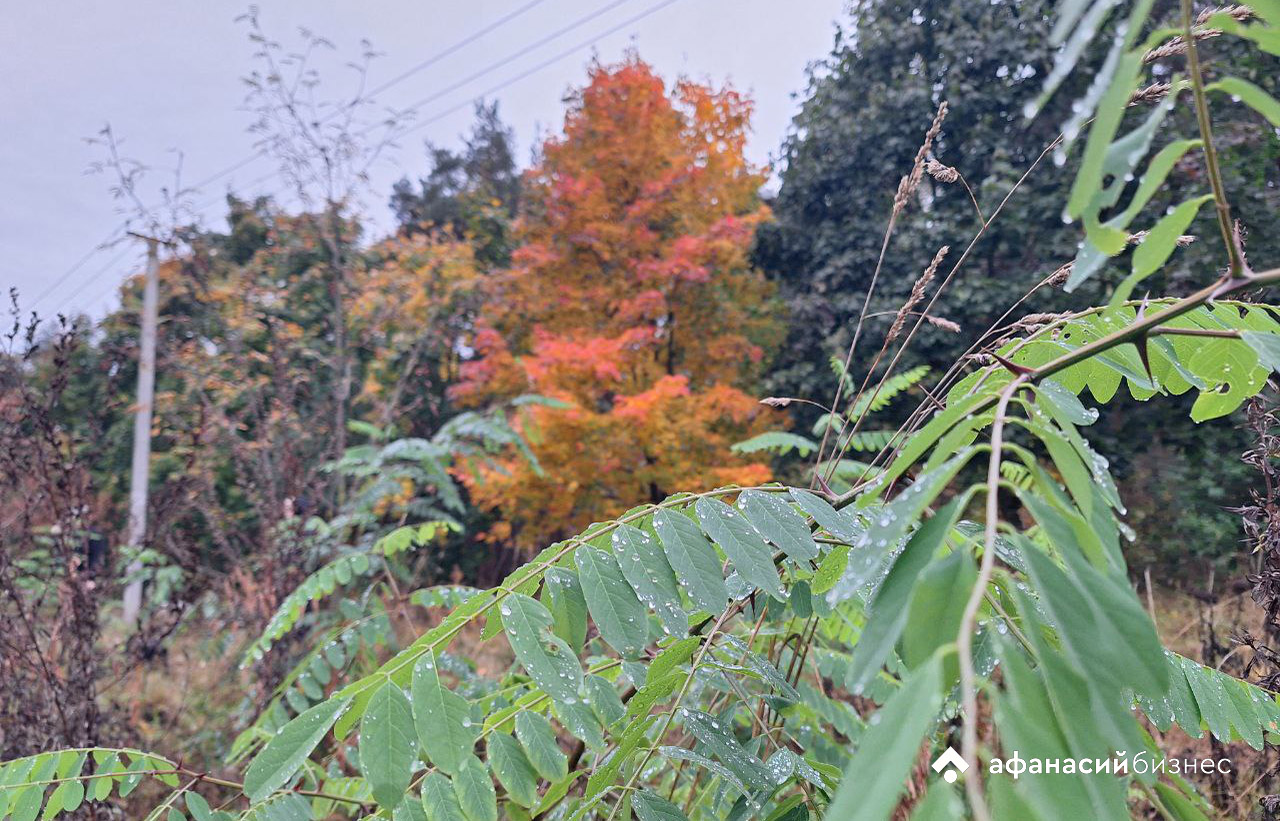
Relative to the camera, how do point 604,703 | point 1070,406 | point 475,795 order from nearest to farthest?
point 1070,406 < point 475,795 < point 604,703

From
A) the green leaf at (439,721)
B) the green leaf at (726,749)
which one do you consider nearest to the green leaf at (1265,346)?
the green leaf at (726,749)

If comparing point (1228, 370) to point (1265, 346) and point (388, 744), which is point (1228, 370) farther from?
point (388, 744)

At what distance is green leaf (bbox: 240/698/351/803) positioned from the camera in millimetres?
648

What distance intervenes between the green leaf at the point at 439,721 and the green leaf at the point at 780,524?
38cm

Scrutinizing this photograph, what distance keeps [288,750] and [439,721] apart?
0.17m

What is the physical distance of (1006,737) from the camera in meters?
0.34

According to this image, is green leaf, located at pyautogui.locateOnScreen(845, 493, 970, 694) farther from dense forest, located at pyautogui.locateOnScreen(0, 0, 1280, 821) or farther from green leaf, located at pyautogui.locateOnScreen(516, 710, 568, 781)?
green leaf, located at pyautogui.locateOnScreen(516, 710, 568, 781)

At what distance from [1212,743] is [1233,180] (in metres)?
5.82

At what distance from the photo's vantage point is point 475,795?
787 millimetres

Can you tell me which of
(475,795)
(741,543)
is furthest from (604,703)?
(741,543)

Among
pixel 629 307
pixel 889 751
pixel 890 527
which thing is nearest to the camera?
pixel 889 751

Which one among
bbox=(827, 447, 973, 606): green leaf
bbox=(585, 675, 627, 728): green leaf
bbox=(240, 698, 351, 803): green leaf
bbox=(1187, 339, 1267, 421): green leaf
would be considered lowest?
bbox=(585, 675, 627, 728): green leaf

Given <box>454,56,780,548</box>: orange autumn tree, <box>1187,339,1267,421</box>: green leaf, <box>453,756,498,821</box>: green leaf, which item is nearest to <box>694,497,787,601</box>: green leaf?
<box>453,756,498,821</box>: green leaf

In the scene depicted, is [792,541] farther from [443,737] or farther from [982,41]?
[982,41]
